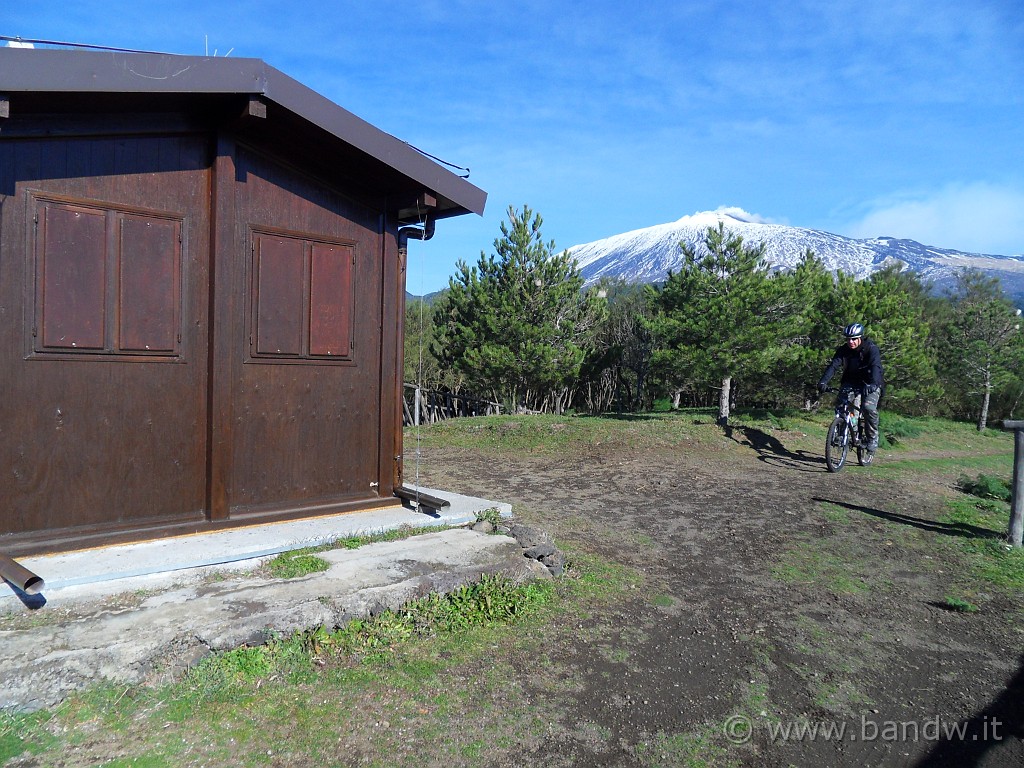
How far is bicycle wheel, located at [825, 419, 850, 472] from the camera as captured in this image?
32.4 feet

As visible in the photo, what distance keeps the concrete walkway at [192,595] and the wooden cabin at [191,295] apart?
0.40 m

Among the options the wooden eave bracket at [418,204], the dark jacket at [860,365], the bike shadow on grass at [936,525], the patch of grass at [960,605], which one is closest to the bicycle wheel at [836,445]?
the dark jacket at [860,365]

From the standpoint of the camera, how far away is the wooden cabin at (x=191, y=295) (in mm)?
4211

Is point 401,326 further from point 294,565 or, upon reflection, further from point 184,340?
point 294,565

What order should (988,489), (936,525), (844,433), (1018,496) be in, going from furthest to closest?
(844,433)
(988,489)
(936,525)
(1018,496)

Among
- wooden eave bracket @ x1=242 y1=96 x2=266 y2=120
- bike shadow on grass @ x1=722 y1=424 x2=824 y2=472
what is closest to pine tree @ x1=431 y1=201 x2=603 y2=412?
bike shadow on grass @ x1=722 y1=424 x2=824 y2=472

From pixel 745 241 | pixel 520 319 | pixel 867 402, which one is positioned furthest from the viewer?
pixel 745 241

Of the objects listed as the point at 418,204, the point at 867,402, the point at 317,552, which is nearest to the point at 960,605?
the point at 317,552

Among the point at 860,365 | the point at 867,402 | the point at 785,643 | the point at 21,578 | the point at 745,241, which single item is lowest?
the point at 785,643

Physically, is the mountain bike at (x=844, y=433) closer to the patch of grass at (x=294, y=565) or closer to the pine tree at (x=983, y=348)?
the patch of grass at (x=294, y=565)

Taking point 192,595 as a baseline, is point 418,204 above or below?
above

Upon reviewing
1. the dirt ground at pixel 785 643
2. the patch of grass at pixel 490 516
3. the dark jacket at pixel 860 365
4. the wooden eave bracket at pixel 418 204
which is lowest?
the dirt ground at pixel 785 643

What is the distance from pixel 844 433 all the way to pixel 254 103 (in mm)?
8801

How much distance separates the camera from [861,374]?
385 inches
